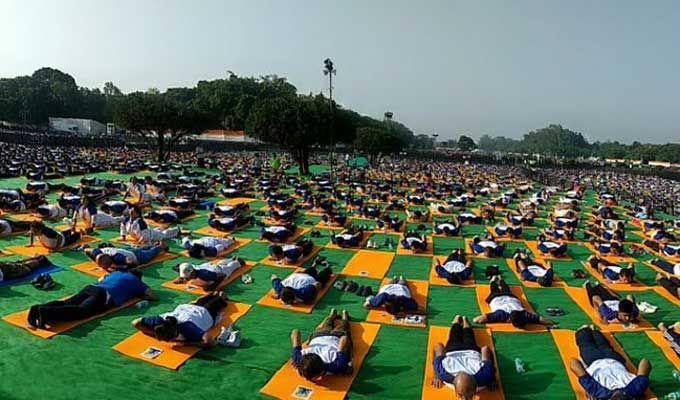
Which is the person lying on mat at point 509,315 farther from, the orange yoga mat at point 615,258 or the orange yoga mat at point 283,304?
the orange yoga mat at point 615,258

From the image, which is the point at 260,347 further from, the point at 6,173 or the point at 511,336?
the point at 6,173

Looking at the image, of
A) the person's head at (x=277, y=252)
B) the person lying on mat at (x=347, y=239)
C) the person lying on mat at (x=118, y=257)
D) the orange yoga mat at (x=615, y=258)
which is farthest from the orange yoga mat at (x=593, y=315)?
the person lying on mat at (x=118, y=257)

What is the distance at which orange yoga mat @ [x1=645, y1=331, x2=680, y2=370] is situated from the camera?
7.21m

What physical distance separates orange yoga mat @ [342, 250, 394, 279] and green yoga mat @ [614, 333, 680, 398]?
5311 mm

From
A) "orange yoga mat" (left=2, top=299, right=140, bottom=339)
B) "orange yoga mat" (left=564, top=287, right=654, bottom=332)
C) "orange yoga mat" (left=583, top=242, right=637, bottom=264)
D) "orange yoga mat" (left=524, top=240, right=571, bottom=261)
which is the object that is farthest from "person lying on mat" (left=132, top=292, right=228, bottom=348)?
"orange yoga mat" (left=583, top=242, right=637, bottom=264)

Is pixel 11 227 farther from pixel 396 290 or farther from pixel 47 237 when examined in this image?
pixel 396 290

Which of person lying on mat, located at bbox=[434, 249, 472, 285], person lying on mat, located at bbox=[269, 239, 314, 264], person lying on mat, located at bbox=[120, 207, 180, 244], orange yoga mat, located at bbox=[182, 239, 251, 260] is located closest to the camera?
person lying on mat, located at bbox=[434, 249, 472, 285]

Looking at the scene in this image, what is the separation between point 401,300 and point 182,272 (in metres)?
4.64

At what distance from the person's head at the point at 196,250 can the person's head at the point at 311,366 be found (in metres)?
6.68

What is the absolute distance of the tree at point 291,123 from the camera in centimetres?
3475

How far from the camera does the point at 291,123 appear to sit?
114 feet

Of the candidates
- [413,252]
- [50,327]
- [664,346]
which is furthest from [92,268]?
[664,346]

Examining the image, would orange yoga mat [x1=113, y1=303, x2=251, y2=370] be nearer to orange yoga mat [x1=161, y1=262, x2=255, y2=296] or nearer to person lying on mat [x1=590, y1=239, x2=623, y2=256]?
orange yoga mat [x1=161, y1=262, x2=255, y2=296]

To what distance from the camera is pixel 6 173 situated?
26.8m
